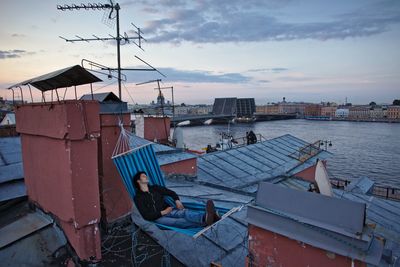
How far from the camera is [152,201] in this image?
3.56 meters

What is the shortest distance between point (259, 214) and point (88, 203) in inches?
64.5

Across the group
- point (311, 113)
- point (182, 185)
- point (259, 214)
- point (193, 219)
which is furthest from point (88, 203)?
point (311, 113)

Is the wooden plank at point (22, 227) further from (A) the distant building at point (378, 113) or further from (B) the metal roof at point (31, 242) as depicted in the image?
(A) the distant building at point (378, 113)

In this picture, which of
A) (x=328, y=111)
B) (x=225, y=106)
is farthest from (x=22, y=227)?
(x=328, y=111)

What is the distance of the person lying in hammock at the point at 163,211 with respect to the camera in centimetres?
322

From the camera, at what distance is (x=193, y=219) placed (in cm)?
Result: 334

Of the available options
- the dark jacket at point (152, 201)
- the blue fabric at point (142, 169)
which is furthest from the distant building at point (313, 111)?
the dark jacket at point (152, 201)

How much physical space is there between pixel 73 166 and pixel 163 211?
1.34 metres

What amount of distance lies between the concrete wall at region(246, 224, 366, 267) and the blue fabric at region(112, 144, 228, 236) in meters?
0.84

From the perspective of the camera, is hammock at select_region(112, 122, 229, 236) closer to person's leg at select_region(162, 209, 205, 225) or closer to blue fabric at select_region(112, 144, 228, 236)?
blue fabric at select_region(112, 144, 228, 236)

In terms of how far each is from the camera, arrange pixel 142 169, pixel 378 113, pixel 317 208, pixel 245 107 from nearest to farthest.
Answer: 1. pixel 317 208
2. pixel 142 169
3. pixel 245 107
4. pixel 378 113

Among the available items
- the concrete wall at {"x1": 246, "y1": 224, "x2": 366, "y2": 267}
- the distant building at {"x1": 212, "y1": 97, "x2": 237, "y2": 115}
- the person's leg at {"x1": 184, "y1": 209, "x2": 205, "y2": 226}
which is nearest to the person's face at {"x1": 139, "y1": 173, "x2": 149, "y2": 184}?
the person's leg at {"x1": 184, "y1": 209, "x2": 205, "y2": 226}

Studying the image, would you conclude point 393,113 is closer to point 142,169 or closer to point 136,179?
point 142,169

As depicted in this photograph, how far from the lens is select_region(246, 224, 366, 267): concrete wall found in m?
1.97
